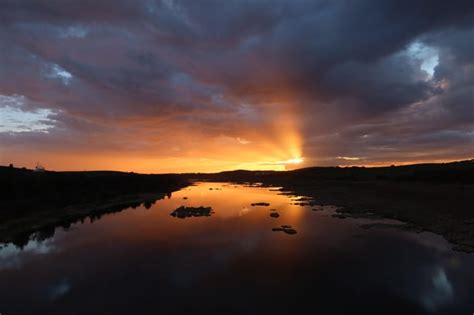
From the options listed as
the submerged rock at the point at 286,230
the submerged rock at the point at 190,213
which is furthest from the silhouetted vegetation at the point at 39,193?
the submerged rock at the point at 286,230

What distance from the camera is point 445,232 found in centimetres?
3216

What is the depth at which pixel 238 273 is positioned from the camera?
22438 mm

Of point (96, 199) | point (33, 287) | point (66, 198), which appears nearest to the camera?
point (33, 287)

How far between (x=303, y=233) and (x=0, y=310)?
2669 cm

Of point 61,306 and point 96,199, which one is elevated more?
point 96,199

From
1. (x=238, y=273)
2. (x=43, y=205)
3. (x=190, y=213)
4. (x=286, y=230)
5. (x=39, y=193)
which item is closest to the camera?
(x=238, y=273)

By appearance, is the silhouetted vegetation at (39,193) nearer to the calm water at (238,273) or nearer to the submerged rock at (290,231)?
the calm water at (238,273)

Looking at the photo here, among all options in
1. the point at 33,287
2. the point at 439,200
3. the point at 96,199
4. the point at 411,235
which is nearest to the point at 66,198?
the point at 96,199

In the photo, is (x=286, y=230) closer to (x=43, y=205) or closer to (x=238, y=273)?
(x=238, y=273)

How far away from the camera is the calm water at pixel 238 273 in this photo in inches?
677

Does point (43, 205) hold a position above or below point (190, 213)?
A: above

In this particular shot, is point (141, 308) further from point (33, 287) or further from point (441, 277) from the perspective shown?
point (441, 277)

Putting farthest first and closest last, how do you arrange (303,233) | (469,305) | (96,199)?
(96,199), (303,233), (469,305)

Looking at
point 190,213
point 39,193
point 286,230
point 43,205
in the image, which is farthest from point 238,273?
point 39,193
